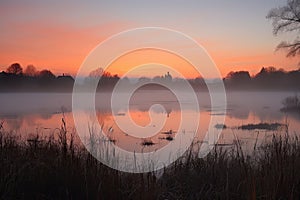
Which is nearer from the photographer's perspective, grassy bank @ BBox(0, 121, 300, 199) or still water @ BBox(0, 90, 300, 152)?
grassy bank @ BBox(0, 121, 300, 199)

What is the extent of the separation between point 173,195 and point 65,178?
4.36 feet

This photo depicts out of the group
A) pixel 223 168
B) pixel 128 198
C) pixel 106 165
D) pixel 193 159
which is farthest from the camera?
pixel 193 159

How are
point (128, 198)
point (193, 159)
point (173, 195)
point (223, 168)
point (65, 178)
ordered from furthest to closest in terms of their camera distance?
point (193, 159), point (223, 168), point (173, 195), point (65, 178), point (128, 198)

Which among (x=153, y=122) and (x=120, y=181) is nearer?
(x=120, y=181)

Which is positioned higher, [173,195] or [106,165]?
[106,165]

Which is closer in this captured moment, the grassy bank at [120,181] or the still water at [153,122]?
the grassy bank at [120,181]

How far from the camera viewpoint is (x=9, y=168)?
4.27 m

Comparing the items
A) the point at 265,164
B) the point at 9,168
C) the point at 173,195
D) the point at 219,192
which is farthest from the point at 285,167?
the point at 9,168

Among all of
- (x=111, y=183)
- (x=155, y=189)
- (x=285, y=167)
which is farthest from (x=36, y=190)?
(x=285, y=167)

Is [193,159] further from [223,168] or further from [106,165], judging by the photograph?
[106,165]

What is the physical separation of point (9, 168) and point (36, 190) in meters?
0.53

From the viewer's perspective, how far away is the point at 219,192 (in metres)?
4.25

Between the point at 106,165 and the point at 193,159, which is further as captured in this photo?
the point at 193,159

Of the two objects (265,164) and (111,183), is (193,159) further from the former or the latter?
(111,183)
